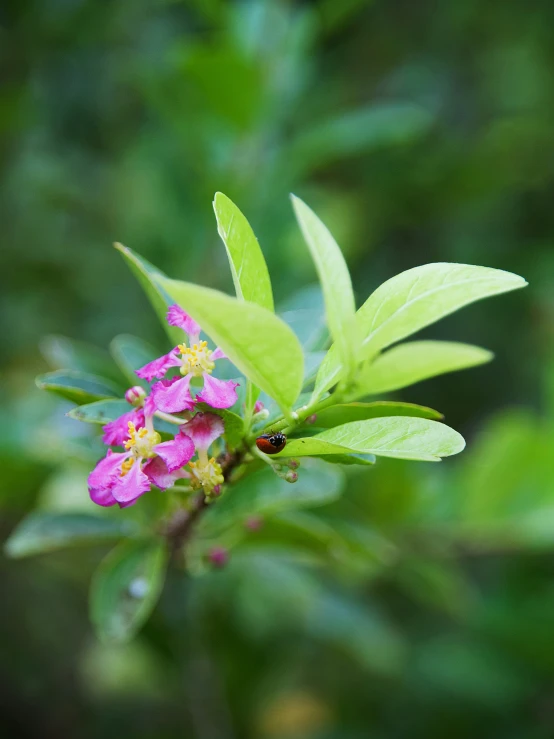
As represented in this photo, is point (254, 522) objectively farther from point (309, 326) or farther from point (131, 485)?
point (131, 485)

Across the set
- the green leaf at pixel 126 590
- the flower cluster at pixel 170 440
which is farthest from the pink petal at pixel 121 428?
the green leaf at pixel 126 590

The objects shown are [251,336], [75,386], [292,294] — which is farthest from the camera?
[292,294]

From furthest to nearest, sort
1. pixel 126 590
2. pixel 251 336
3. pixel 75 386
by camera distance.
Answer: pixel 126 590 < pixel 75 386 < pixel 251 336

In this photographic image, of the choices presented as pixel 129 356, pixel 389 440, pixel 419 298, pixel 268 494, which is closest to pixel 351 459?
pixel 389 440

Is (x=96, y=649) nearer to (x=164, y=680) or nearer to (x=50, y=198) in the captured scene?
(x=164, y=680)

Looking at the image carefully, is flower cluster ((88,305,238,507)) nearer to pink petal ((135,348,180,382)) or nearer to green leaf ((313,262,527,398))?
pink petal ((135,348,180,382))

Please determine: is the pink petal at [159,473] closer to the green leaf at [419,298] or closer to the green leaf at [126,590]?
the green leaf at [419,298]

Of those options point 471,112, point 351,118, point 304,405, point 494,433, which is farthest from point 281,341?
point 471,112
